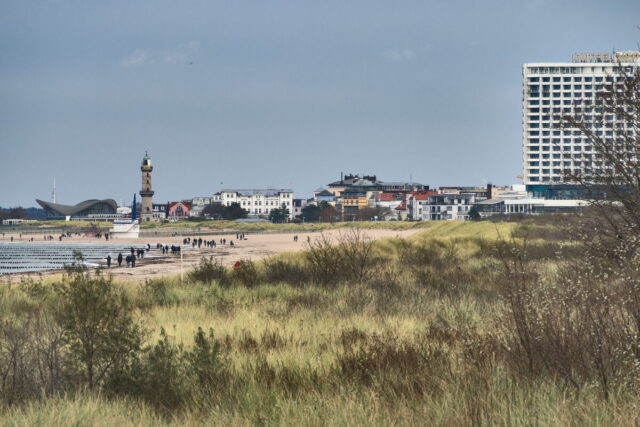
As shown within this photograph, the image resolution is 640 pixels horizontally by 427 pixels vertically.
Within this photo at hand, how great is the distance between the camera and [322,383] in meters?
7.83

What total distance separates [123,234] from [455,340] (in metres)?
118

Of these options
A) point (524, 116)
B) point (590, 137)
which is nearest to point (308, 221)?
point (524, 116)

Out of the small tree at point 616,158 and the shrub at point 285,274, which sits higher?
the small tree at point 616,158

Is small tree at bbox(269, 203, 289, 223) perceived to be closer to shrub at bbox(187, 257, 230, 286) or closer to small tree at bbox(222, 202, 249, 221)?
small tree at bbox(222, 202, 249, 221)

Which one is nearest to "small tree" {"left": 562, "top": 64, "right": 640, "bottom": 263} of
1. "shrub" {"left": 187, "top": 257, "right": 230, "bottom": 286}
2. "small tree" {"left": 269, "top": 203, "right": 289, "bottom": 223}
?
"shrub" {"left": 187, "top": 257, "right": 230, "bottom": 286}

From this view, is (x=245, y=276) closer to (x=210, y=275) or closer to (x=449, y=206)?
(x=210, y=275)

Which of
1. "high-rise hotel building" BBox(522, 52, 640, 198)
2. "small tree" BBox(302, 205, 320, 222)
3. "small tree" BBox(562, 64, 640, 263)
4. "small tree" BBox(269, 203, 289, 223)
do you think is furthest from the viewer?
"small tree" BBox(302, 205, 320, 222)

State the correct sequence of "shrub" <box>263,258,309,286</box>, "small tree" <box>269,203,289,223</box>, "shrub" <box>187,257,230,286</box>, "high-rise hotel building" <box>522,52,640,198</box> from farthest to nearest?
"small tree" <box>269,203,289,223</box> < "high-rise hotel building" <box>522,52,640,198</box> < "shrub" <box>187,257,230,286</box> < "shrub" <box>263,258,309,286</box>

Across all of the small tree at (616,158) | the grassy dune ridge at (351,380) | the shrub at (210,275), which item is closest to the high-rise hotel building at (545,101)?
the shrub at (210,275)

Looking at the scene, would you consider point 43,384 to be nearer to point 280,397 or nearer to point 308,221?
point 280,397

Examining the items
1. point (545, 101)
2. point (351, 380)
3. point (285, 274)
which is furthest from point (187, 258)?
point (545, 101)

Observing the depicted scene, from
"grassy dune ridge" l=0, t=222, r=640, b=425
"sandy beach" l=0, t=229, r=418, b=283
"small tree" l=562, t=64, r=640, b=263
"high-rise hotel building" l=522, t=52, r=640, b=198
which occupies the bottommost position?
"sandy beach" l=0, t=229, r=418, b=283

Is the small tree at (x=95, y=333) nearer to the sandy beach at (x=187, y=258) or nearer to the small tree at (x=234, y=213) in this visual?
the sandy beach at (x=187, y=258)

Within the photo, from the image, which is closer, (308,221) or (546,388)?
(546,388)
